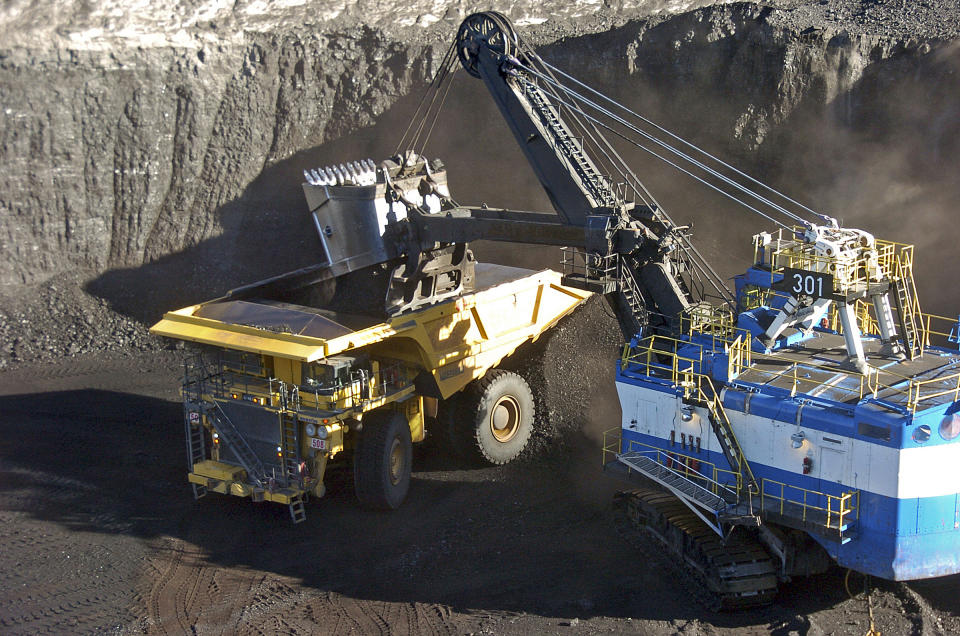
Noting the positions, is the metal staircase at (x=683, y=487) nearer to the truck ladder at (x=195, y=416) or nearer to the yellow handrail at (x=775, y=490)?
the yellow handrail at (x=775, y=490)

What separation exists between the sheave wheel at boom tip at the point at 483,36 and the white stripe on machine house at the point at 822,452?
549cm

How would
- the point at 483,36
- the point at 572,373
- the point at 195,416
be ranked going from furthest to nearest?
the point at 572,373 → the point at 483,36 → the point at 195,416

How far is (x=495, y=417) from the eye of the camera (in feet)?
54.8

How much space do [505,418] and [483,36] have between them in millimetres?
5904

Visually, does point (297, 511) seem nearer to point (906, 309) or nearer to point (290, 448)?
point (290, 448)

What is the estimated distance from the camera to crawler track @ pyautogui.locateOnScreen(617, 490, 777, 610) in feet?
39.1

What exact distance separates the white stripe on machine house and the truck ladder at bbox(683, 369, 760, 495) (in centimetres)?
10

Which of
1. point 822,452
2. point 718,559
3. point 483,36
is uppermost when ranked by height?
point 483,36

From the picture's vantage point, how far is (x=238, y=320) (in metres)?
15.2

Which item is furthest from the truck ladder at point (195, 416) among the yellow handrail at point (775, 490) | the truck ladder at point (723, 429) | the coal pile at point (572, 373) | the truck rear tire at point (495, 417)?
the truck ladder at point (723, 429)

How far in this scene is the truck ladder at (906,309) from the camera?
12.4 meters

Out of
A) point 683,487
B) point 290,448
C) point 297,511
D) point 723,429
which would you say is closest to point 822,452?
point 723,429

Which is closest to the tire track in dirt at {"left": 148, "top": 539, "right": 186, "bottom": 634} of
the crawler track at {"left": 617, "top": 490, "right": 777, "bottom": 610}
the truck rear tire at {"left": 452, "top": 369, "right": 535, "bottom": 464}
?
the truck rear tire at {"left": 452, "top": 369, "right": 535, "bottom": 464}

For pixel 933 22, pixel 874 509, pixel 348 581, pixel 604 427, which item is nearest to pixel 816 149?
pixel 933 22
